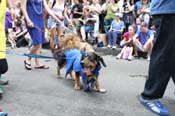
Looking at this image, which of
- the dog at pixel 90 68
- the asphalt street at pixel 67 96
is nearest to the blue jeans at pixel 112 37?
the asphalt street at pixel 67 96

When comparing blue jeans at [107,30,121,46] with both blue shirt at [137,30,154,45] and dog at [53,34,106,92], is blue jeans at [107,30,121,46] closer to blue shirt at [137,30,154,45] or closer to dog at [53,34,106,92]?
blue shirt at [137,30,154,45]

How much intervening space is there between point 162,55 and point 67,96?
167cm

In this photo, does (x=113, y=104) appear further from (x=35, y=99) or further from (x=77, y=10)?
(x=77, y=10)

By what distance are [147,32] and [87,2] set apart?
4.04 m

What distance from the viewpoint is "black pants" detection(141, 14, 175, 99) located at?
4812 mm

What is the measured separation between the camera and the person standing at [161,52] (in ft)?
15.8

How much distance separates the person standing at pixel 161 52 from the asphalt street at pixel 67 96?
297 mm

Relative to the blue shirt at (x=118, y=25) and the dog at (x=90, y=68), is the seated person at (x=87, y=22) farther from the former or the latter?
the dog at (x=90, y=68)

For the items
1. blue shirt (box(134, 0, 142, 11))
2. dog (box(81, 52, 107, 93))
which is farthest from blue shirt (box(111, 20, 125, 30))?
dog (box(81, 52, 107, 93))

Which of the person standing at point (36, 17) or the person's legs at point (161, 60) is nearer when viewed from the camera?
the person's legs at point (161, 60)

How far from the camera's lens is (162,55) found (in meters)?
4.88

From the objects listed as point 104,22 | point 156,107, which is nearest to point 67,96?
point 156,107

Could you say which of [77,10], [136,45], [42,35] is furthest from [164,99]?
[77,10]

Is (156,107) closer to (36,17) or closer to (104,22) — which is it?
(36,17)
